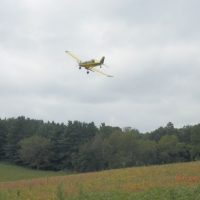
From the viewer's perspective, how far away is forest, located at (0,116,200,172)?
100812 mm

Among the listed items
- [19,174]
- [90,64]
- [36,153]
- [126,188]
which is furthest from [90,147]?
[126,188]

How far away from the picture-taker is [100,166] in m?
99.6

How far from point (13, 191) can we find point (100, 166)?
6773cm

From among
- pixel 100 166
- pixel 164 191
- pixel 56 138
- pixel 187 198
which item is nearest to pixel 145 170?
pixel 164 191

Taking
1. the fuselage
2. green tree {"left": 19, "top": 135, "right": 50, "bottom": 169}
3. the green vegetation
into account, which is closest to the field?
the fuselage

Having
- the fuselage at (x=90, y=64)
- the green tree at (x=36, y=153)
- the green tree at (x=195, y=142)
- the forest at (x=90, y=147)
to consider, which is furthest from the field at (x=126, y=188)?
the green tree at (x=36, y=153)

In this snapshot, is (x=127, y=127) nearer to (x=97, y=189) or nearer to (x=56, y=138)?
(x=56, y=138)

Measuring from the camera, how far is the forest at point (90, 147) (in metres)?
101

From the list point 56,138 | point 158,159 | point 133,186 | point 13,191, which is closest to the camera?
point 133,186

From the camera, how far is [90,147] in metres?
102

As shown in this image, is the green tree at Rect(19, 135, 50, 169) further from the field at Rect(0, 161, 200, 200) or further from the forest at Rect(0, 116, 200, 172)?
the field at Rect(0, 161, 200, 200)

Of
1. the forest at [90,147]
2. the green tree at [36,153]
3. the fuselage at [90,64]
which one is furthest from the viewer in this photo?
the green tree at [36,153]

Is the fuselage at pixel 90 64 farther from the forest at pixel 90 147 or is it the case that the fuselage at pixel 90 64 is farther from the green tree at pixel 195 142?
the green tree at pixel 195 142

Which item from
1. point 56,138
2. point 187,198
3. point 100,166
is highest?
point 56,138
